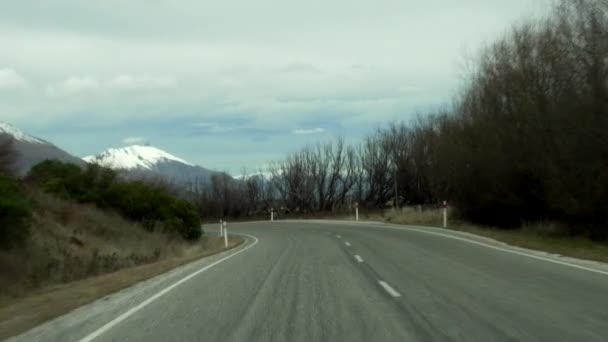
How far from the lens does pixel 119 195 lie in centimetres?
4238

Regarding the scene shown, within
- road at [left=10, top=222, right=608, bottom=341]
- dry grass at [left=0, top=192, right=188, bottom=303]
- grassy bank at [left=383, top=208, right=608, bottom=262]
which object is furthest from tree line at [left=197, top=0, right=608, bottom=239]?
dry grass at [left=0, top=192, right=188, bottom=303]

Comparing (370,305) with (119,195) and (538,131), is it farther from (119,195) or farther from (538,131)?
(119,195)

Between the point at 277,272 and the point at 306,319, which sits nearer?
the point at 306,319

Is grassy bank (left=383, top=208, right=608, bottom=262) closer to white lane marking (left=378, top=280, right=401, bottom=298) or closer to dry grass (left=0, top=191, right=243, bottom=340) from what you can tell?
white lane marking (left=378, top=280, right=401, bottom=298)

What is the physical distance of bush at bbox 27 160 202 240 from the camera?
40000mm

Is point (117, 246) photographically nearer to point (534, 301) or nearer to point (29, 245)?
point (29, 245)

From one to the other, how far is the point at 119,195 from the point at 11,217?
20.3m

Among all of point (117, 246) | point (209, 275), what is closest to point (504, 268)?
point (209, 275)

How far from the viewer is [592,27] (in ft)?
85.3

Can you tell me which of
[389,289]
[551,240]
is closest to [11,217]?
[389,289]

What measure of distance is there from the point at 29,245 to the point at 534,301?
59.3 feet

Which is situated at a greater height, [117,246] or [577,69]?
[577,69]

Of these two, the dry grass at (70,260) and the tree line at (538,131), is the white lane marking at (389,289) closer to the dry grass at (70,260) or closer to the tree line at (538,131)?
the dry grass at (70,260)

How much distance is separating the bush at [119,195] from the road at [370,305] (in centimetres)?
Result: 2383
